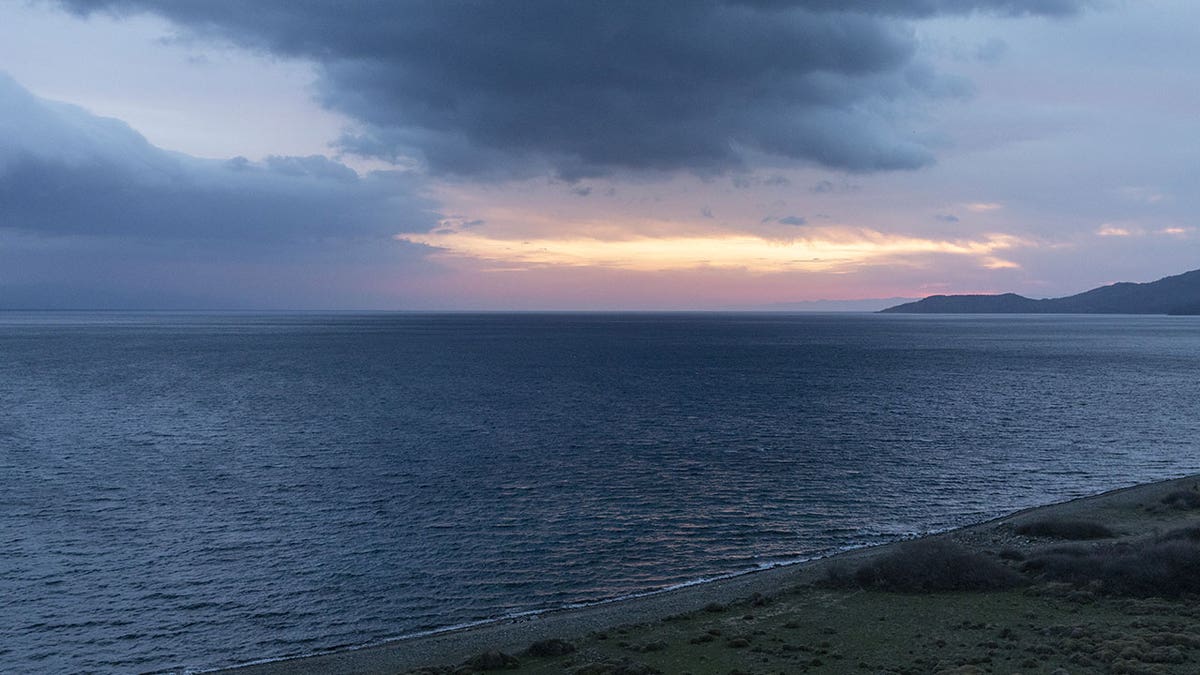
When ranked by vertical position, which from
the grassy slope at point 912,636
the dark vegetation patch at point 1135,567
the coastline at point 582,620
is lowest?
the coastline at point 582,620

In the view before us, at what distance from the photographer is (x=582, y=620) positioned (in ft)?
124

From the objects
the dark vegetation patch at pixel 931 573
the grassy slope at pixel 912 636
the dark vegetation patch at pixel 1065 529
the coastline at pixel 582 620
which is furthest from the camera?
the dark vegetation patch at pixel 1065 529

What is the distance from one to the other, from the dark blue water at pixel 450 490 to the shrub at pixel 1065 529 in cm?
634

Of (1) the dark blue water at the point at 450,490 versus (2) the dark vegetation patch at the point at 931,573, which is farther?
(1) the dark blue water at the point at 450,490

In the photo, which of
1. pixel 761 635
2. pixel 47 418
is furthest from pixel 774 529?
Answer: pixel 47 418

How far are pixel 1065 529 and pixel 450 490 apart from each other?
45465mm

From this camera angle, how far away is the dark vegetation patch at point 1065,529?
46.8 metres

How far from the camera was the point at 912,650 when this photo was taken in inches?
1201

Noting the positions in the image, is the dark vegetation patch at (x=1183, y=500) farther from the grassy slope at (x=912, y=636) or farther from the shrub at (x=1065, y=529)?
the grassy slope at (x=912, y=636)

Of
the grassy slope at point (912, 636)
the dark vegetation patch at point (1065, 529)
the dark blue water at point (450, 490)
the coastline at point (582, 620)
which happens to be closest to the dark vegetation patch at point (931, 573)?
the grassy slope at point (912, 636)

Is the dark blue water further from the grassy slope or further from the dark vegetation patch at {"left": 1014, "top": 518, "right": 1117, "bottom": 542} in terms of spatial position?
the grassy slope

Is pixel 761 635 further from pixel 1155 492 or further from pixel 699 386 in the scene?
pixel 699 386

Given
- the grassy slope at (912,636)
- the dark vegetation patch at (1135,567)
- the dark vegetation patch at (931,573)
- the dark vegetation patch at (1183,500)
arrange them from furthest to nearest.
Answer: the dark vegetation patch at (1183,500), the dark vegetation patch at (931,573), the dark vegetation patch at (1135,567), the grassy slope at (912,636)

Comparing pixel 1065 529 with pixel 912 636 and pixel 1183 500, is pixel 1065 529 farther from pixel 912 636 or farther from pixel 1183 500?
pixel 912 636
